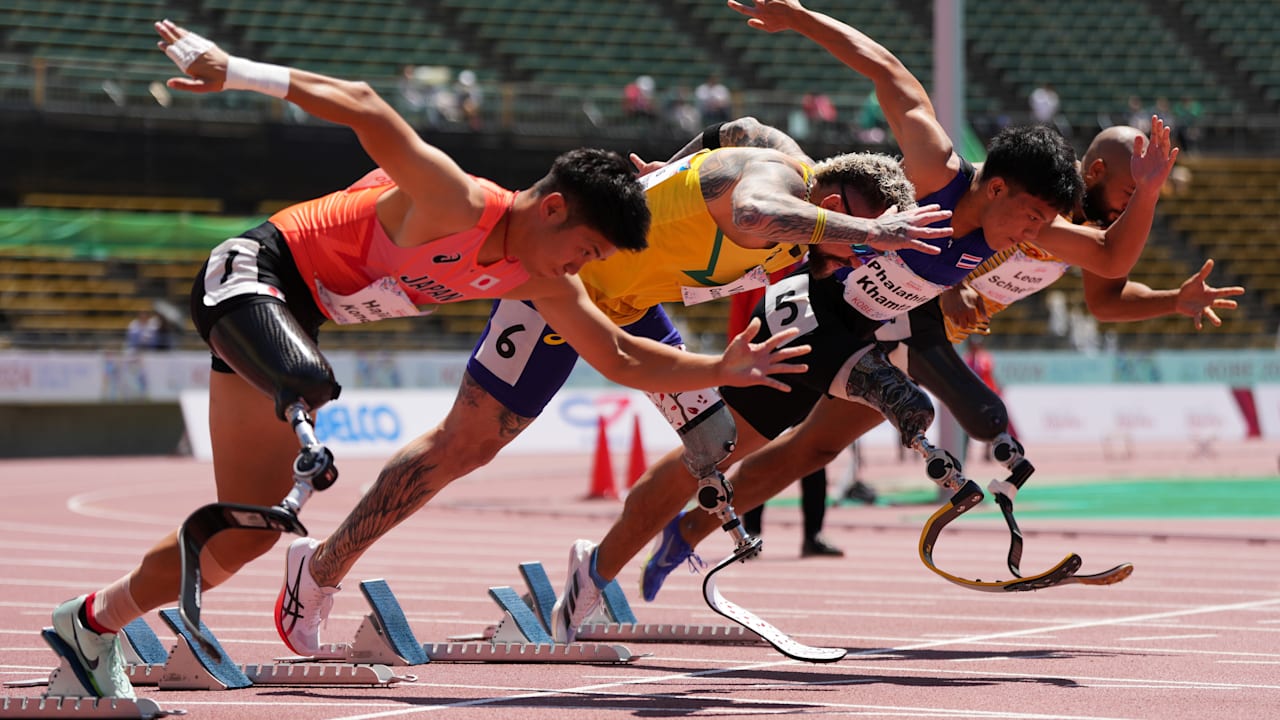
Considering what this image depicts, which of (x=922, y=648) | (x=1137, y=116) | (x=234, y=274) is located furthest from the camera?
(x=1137, y=116)

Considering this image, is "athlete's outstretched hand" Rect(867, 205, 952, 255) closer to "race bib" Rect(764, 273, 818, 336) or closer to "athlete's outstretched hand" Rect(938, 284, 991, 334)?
"race bib" Rect(764, 273, 818, 336)

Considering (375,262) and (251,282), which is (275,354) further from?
(375,262)

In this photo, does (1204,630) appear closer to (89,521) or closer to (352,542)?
(352,542)

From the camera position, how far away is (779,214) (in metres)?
6.21

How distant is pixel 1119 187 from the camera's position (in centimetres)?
789

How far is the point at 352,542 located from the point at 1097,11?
136 ft

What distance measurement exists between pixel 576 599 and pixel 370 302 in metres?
1.92

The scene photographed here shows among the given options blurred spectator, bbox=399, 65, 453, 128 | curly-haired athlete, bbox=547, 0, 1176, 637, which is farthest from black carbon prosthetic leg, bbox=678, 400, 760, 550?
blurred spectator, bbox=399, 65, 453, 128

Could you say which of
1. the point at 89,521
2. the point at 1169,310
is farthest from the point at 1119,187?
the point at 89,521

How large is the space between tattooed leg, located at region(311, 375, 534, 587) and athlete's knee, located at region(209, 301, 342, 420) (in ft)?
3.85

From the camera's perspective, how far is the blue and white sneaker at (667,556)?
7918 millimetres

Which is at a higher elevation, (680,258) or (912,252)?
(912,252)

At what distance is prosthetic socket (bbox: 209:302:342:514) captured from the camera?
206 inches

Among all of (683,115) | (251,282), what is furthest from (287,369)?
(683,115)
